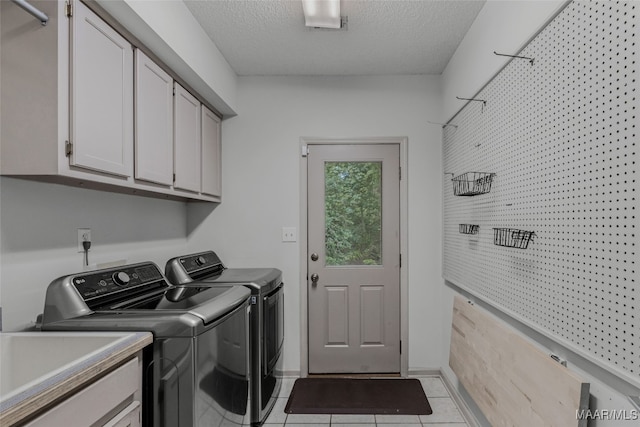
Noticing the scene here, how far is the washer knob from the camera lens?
6.00ft

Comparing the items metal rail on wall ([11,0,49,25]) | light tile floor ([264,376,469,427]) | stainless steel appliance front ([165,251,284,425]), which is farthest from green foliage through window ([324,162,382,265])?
metal rail on wall ([11,0,49,25])

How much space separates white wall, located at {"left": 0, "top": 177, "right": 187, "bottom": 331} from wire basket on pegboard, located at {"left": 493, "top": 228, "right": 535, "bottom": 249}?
2.12m

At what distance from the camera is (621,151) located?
1039 mm

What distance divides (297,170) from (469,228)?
4.96 ft

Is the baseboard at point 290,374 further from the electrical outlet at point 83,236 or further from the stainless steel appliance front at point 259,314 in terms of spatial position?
the electrical outlet at point 83,236

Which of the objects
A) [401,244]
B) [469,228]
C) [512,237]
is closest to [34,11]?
[512,237]

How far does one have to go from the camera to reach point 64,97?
135 centimetres

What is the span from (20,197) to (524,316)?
2.24 metres

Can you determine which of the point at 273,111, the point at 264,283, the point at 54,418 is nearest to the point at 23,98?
the point at 54,418

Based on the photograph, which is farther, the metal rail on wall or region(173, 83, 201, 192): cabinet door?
region(173, 83, 201, 192): cabinet door

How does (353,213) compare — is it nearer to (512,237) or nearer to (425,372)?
(425,372)

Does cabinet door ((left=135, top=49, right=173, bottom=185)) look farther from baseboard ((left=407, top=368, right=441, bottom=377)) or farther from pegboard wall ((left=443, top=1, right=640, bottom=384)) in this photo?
baseboard ((left=407, top=368, right=441, bottom=377))

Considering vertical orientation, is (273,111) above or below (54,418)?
above

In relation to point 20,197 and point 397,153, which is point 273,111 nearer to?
point 397,153
